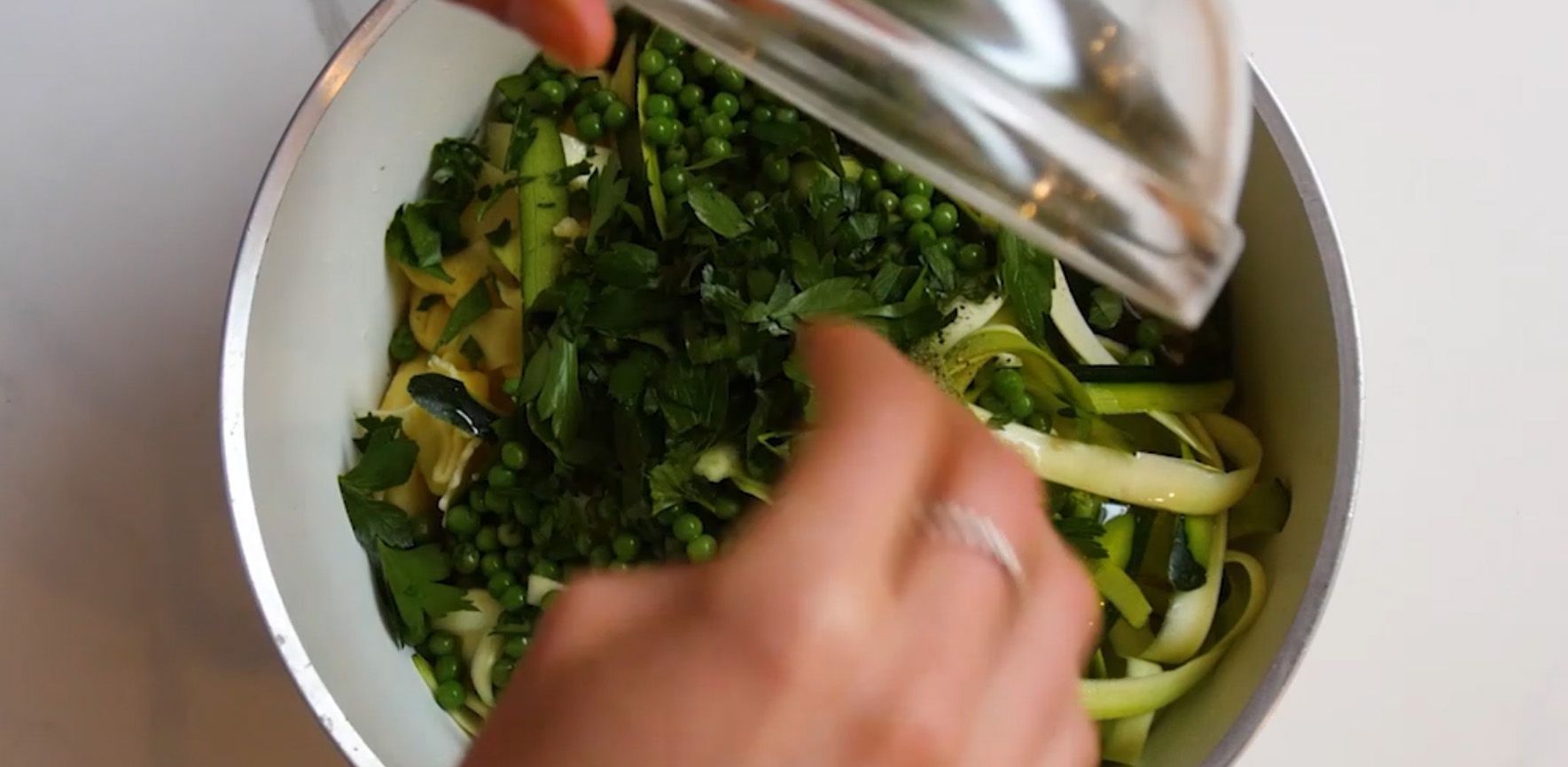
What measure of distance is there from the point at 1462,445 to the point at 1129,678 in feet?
1.20

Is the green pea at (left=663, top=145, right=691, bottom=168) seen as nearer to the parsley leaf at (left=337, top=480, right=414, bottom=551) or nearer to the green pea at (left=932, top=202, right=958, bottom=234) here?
the green pea at (left=932, top=202, right=958, bottom=234)

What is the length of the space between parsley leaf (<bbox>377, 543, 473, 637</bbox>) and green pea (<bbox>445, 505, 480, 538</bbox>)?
27 mm

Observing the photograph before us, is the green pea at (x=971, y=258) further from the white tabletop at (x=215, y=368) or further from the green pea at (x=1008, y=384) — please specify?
the white tabletop at (x=215, y=368)

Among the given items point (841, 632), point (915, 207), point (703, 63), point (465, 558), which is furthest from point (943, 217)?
point (841, 632)

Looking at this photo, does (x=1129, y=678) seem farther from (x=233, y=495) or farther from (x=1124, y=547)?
(x=233, y=495)

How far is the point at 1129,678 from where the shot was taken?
3.00ft

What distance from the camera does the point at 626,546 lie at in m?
0.90

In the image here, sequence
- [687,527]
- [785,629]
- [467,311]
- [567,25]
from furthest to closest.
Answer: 1. [467,311]
2. [687,527]
3. [567,25]
4. [785,629]

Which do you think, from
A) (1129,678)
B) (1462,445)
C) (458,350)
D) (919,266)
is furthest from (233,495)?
(1462,445)

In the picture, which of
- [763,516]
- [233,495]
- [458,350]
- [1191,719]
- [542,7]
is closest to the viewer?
[763,516]

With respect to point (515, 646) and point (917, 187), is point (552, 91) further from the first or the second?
point (515, 646)

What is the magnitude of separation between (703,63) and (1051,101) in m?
0.55

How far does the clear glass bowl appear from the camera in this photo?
507mm

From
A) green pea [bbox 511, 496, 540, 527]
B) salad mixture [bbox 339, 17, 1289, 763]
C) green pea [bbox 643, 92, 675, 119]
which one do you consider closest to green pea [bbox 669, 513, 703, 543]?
salad mixture [bbox 339, 17, 1289, 763]
